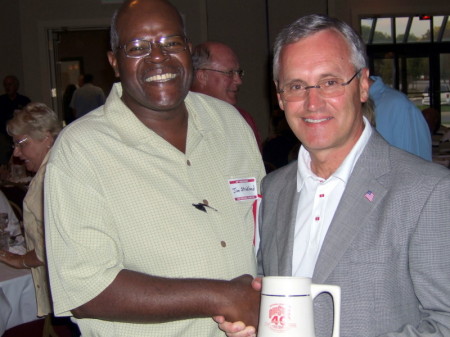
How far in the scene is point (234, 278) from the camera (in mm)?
1618

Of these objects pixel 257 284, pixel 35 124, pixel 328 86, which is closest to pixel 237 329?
pixel 257 284

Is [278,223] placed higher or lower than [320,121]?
lower

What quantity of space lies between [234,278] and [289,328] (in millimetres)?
484

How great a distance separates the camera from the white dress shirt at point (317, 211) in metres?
1.47

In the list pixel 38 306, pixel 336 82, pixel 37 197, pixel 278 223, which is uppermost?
pixel 336 82

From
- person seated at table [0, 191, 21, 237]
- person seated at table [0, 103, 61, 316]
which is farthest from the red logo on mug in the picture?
person seated at table [0, 191, 21, 237]

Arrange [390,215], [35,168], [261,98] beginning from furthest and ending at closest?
[261,98]
[35,168]
[390,215]

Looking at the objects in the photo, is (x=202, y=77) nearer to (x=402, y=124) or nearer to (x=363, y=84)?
(x=402, y=124)

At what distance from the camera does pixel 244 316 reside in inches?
57.1

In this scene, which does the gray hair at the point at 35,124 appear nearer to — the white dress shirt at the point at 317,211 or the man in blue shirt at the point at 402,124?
the man in blue shirt at the point at 402,124

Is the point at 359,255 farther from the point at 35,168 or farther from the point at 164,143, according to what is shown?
the point at 35,168

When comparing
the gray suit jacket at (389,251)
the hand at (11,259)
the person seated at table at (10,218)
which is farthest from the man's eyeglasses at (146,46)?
the person seated at table at (10,218)

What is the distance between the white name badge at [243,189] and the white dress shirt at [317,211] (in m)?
0.27

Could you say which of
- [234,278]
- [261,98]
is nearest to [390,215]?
[234,278]
